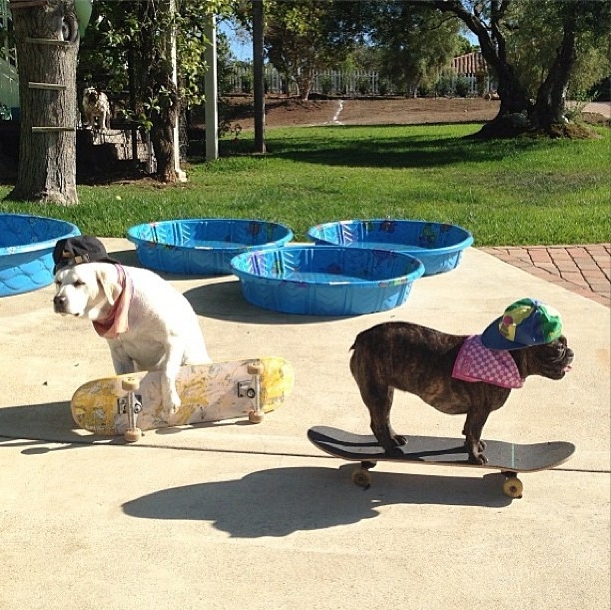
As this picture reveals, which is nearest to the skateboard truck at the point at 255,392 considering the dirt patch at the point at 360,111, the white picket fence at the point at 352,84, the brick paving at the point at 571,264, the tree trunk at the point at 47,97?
the brick paving at the point at 571,264

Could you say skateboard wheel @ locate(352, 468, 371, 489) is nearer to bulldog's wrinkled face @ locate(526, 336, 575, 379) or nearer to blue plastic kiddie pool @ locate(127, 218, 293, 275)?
bulldog's wrinkled face @ locate(526, 336, 575, 379)

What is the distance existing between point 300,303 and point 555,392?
6.92 feet

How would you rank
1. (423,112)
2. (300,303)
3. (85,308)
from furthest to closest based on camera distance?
(423,112) → (300,303) → (85,308)

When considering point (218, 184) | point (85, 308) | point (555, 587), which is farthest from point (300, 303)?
point (218, 184)

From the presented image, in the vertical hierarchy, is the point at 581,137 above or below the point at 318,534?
above

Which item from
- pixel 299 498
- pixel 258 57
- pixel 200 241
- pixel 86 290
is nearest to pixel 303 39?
pixel 258 57

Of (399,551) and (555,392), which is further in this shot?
(555,392)

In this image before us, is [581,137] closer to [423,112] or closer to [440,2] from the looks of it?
[440,2]

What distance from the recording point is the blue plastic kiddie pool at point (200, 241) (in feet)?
23.9

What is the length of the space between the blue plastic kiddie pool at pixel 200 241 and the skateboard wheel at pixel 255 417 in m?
3.21

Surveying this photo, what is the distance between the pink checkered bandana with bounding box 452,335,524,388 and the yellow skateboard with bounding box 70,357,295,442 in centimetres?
123

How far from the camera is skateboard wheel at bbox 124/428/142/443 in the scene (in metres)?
3.82

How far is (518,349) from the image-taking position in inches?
120

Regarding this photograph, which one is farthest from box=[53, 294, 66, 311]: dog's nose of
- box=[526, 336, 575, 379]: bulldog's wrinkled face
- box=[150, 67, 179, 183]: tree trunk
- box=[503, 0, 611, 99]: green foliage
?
box=[503, 0, 611, 99]: green foliage
